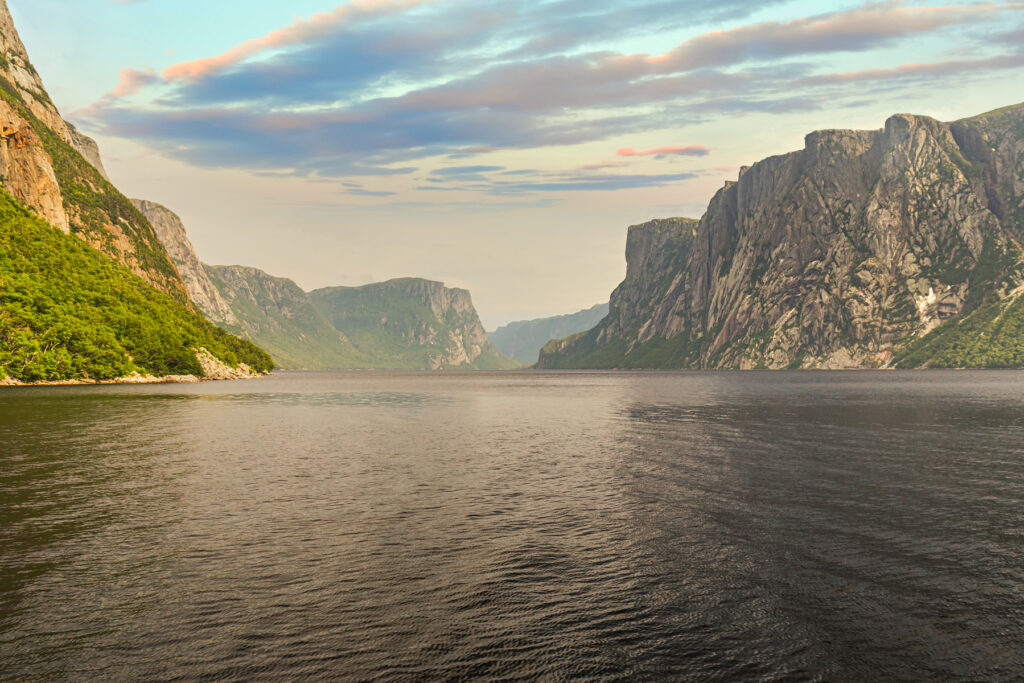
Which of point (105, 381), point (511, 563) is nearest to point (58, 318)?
point (105, 381)

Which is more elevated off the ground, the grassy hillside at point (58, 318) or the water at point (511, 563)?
the grassy hillside at point (58, 318)

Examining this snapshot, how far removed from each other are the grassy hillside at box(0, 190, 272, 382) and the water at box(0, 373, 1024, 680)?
11155 centimetres

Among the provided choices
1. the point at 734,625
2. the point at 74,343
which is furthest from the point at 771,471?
the point at 74,343

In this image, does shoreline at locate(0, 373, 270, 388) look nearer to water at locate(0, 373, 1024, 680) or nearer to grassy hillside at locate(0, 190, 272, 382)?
grassy hillside at locate(0, 190, 272, 382)

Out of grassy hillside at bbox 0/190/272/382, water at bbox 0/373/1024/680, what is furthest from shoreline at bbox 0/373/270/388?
water at bbox 0/373/1024/680

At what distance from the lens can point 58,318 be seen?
15450 cm

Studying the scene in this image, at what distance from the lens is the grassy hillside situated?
14562 cm

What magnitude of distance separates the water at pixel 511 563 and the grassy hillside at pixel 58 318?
112 m

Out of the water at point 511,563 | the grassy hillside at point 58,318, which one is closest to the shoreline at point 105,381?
the grassy hillside at point 58,318

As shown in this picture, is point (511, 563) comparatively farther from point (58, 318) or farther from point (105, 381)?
point (105, 381)

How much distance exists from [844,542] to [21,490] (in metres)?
42.0

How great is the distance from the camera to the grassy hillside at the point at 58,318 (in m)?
146

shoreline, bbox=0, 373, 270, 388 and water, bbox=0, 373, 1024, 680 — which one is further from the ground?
shoreline, bbox=0, 373, 270, 388

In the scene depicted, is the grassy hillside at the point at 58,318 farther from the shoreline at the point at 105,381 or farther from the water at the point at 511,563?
the water at the point at 511,563
